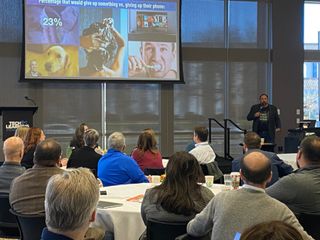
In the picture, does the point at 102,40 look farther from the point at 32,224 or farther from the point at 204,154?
the point at 32,224

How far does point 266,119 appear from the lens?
10.1m

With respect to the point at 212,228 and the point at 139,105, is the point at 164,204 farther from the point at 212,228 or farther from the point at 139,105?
the point at 139,105

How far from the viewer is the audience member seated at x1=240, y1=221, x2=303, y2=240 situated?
106 centimetres

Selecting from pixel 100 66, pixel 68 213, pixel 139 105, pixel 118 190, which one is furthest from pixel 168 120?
pixel 68 213

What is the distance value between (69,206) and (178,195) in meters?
1.22

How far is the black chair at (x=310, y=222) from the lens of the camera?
9.50ft

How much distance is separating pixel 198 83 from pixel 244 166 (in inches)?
332

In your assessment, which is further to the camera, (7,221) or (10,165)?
(10,165)

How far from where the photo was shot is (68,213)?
5.70 feet

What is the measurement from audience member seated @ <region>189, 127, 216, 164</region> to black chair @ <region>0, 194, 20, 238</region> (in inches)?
105

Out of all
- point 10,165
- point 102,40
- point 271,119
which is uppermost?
point 102,40

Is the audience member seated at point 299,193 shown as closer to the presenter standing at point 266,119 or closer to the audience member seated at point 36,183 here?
the audience member seated at point 36,183

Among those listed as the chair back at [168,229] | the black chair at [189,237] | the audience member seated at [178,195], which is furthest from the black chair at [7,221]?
the black chair at [189,237]

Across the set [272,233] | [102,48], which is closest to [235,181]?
[272,233]
